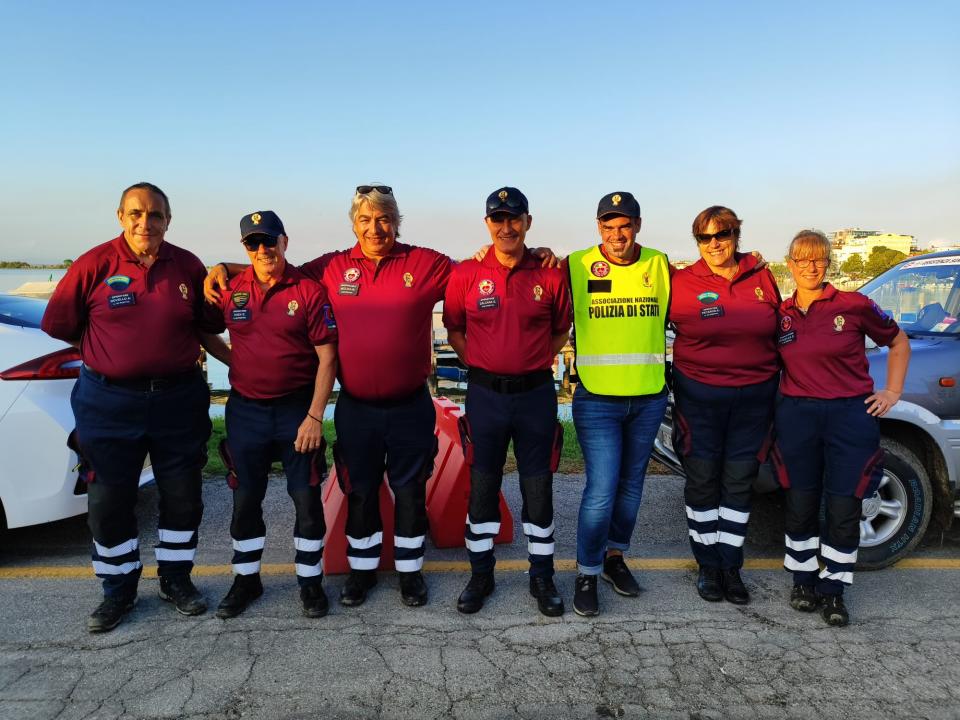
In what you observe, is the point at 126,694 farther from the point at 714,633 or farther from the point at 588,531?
the point at 714,633

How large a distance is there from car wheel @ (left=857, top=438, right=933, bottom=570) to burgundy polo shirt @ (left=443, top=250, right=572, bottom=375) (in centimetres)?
207

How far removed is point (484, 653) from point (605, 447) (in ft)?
3.82

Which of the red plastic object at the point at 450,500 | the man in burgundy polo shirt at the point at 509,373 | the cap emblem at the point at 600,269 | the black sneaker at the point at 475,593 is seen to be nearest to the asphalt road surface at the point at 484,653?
the black sneaker at the point at 475,593

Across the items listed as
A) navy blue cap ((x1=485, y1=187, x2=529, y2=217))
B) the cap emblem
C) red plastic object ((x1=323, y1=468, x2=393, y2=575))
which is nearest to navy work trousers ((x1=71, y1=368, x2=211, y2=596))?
red plastic object ((x1=323, y1=468, x2=393, y2=575))

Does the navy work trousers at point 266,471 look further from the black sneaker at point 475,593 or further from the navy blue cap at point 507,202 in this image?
Result: the navy blue cap at point 507,202

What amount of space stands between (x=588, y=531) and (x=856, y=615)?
1415mm

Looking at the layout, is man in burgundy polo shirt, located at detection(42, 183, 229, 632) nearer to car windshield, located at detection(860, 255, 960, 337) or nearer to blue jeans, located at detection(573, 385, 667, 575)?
blue jeans, located at detection(573, 385, 667, 575)

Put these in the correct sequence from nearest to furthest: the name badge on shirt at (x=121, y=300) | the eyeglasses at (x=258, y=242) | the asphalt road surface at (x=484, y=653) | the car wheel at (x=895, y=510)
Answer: the asphalt road surface at (x=484, y=653), the name badge on shirt at (x=121, y=300), the eyeglasses at (x=258, y=242), the car wheel at (x=895, y=510)

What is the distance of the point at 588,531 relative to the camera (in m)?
3.43

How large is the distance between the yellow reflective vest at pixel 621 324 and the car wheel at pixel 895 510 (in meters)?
1.50

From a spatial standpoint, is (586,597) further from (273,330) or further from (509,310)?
(273,330)

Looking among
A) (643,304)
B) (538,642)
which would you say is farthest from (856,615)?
(643,304)

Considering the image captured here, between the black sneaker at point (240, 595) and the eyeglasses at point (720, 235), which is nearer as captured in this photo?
the black sneaker at point (240, 595)

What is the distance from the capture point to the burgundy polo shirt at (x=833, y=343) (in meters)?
3.25
